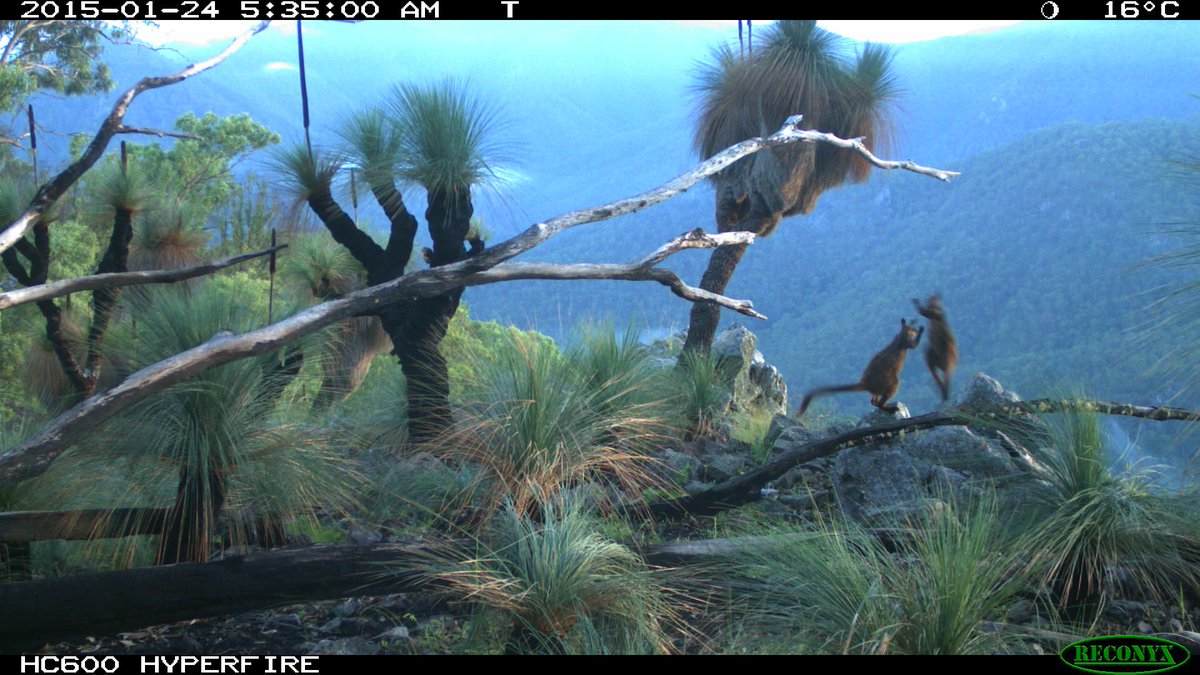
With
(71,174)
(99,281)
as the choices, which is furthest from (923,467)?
(71,174)

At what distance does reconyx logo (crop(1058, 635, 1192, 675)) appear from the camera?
3.60 meters

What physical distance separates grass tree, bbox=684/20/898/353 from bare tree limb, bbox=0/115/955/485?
4.02 metres

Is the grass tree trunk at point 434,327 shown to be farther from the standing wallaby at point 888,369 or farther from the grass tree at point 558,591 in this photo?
the standing wallaby at point 888,369

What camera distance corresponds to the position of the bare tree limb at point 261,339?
4.69 metres

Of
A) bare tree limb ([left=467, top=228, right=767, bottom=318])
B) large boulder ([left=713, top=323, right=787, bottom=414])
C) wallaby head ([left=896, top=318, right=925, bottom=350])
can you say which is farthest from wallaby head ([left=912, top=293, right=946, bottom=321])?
large boulder ([left=713, top=323, right=787, bottom=414])

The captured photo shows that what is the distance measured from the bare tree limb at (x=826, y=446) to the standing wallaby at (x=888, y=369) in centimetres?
89

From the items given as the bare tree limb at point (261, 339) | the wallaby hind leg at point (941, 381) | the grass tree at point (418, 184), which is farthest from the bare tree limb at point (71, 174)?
the wallaby hind leg at point (941, 381)

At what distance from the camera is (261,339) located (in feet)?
17.2

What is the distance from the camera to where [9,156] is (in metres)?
22.2

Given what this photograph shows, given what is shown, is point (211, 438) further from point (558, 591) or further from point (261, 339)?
point (558, 591)

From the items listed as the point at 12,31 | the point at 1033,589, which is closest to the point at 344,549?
the point at 1033,589

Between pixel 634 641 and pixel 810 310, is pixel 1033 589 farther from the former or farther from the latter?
pixel 810 310

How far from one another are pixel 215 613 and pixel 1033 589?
3.97m

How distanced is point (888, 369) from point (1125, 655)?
3.90 m
